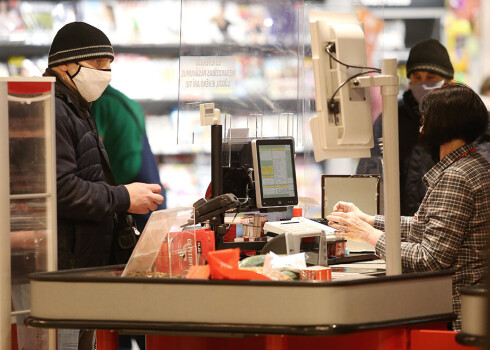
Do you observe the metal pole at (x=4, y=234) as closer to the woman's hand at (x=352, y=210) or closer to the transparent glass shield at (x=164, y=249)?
the transparent glass shield at (x=164, y=249)

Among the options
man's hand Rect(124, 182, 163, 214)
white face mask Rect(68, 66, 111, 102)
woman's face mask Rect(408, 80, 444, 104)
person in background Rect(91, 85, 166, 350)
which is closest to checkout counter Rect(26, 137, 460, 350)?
man's hand Rect(124, 182, 163, 214)

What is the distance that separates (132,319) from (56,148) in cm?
112

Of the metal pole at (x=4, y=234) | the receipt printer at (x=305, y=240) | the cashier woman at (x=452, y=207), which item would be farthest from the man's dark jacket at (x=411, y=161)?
the metal pole at (x=4, y=234)

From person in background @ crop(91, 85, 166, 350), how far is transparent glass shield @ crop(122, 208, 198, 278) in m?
2.28

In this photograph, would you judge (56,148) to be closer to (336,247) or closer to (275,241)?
(275,241)

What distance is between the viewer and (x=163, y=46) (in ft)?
20.1

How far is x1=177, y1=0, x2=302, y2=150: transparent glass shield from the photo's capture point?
390cm

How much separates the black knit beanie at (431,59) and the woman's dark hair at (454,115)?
1863mm

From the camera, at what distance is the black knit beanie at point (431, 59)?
4.96 meters

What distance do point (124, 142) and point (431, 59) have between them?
1934 mm

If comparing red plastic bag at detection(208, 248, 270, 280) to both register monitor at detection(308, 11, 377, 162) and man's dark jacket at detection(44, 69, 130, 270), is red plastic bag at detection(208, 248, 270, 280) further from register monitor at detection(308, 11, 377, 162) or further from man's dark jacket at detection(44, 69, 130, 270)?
man's dark jacket at detection(44, 69, 130, 270)

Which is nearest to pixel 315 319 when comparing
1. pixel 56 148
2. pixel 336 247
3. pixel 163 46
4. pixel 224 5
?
pixel 336 247

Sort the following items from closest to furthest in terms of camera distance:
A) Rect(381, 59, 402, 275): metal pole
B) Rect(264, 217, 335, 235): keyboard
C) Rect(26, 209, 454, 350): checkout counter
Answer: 1. Rect(26, 209, 454, 350): checkout counter
2. Rect(381, 59, 402, 275): metal pole
3. Rect(264, 217, 335, 235): keyboard

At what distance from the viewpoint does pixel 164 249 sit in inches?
111
